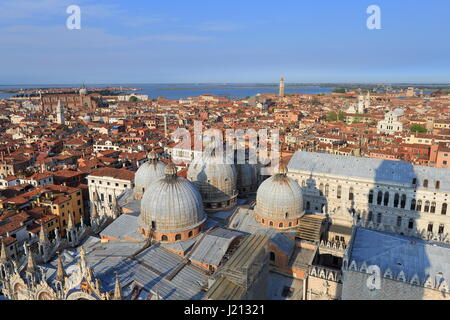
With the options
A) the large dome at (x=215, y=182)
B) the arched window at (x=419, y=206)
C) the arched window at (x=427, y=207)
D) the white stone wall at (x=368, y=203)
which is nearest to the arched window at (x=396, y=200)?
the white stone wall at (x=368, y=203)

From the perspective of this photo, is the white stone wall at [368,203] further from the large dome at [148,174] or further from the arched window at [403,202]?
the large dome at [148,174]

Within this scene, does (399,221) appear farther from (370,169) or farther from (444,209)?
(370,169)

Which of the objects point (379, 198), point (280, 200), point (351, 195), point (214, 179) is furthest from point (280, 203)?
point (379, 198)

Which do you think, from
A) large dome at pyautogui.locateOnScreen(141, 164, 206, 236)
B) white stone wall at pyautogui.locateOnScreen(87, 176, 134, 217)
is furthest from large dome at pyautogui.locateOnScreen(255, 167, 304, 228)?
white stone wall at pyautogui.locateOnScreen(87, 176, 134, 217)

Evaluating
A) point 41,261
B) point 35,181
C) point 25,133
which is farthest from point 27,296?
point 25,133
